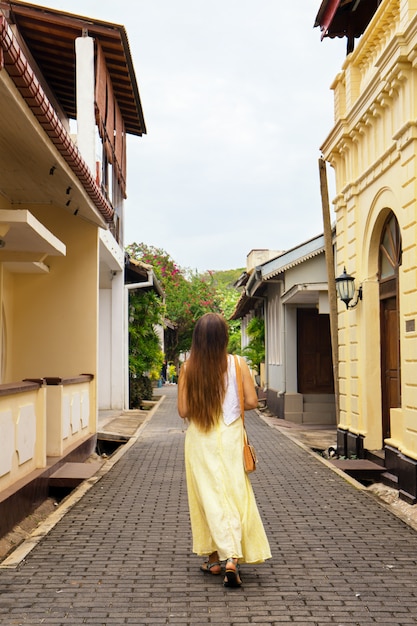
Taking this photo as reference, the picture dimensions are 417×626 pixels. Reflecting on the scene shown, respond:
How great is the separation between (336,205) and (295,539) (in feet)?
23.4

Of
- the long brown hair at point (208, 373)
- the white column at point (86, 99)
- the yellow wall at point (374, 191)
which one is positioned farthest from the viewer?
the white column at point (86, 99)

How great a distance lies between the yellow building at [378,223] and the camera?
8.58 m

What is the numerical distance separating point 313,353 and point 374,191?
10.1 m

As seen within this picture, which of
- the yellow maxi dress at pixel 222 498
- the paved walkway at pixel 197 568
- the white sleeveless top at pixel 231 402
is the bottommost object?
the paved walkway at pixel 197 568

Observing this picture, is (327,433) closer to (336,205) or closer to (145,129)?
(336,205)

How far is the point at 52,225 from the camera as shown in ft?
41.3

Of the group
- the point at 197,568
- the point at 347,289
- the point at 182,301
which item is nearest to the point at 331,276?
the point at 347,289

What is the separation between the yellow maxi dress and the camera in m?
5.22

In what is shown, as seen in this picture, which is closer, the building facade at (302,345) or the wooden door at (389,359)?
the wooden door at (389,359)

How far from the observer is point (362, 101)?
10.4 m

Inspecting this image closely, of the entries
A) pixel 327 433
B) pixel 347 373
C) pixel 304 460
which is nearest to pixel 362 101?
pixel 347 373

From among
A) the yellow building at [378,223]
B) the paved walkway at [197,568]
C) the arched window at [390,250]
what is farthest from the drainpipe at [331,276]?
the paved walkway at [197,568]

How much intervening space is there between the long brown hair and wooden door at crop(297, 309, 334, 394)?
1488 cm

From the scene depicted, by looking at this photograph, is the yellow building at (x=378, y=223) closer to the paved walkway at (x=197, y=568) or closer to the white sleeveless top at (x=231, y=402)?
the paved walkway at (x=197, y=568)
